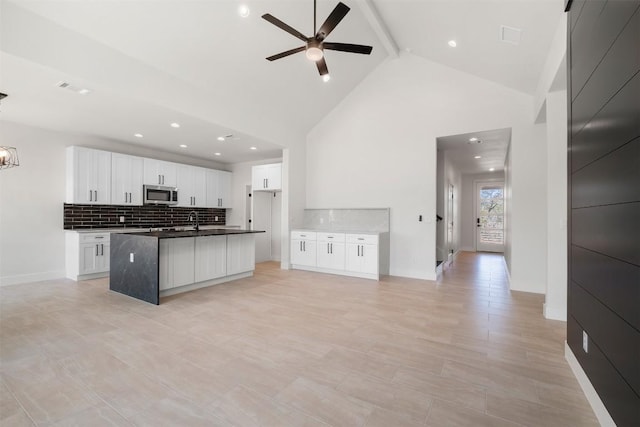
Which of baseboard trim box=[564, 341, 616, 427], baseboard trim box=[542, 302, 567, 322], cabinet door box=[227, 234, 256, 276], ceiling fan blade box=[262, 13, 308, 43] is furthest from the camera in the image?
cabinet door box=[227, 234, 256, 276]

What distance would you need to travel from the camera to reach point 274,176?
7.05 m

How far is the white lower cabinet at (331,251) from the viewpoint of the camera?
5645 millimetres

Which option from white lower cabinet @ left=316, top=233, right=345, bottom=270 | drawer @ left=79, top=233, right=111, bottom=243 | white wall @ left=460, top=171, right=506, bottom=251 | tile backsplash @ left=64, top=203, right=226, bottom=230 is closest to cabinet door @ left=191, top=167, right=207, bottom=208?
tile backsplash @ left=64, top=203, right=226, bottom=230

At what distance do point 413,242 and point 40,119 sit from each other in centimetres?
653

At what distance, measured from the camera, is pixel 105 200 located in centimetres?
558

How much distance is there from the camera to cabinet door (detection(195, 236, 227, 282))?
4543 mm

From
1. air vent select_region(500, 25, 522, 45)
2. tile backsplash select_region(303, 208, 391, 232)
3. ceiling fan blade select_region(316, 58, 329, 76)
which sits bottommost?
tile backsplash select_region(303, 208, 391, 232)

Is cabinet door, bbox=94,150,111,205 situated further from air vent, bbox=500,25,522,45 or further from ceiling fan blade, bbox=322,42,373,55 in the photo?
air vent, bbox=500,25,522,45

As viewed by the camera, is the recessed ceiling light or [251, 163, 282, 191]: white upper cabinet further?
[251, 163, 282, 191]: white upper cabinet

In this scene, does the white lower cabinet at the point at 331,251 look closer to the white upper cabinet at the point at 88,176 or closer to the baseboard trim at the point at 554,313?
the baseboard trim at the point at 554,313

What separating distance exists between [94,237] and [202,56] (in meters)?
3.75

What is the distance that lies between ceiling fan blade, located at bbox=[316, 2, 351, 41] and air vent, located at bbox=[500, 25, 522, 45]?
6.41 ft

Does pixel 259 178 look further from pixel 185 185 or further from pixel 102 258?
pixel 102 258

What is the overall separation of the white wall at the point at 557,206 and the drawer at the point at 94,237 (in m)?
6.72
